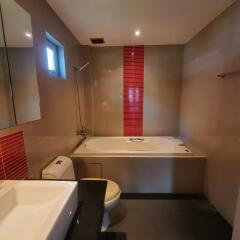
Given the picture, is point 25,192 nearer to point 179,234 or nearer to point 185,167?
point 179,234

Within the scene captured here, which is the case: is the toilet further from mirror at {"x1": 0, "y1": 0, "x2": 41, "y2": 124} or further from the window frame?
A: the window frame

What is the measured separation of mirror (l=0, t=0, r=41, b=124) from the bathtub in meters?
1.11

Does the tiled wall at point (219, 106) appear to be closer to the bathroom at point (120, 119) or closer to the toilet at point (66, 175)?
the bathroom at point (120, 119)

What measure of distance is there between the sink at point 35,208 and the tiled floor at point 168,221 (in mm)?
1056

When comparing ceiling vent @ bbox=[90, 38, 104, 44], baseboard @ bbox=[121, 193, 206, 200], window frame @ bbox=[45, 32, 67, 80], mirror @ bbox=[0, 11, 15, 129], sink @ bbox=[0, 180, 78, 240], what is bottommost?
baseboard @ bbox=[121, 193, 206, 200]

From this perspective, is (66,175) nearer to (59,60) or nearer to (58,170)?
(58,170)

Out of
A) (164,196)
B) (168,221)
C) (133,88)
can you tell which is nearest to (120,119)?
(133,88)

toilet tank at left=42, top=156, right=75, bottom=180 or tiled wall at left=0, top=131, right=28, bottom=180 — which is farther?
toilet tank at left=42, top=156, right=75, bottom=180

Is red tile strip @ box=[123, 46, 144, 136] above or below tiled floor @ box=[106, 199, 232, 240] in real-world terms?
above

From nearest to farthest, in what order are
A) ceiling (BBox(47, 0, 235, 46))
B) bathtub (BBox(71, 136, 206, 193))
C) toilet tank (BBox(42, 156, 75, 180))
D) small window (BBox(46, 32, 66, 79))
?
toilet tank (BBox(42, 156, 75, 180)) → ceiling (BBox(47, 0, 235, 46)) → small window (BBox(46, 32, 66, 79)) → bathtub (BBox(71, 136, 206, 193))

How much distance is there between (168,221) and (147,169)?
2.01ft

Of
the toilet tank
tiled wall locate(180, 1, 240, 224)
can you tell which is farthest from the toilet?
tiled wall locate(180, 1, 240, 224)

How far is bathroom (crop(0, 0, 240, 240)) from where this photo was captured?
984mm

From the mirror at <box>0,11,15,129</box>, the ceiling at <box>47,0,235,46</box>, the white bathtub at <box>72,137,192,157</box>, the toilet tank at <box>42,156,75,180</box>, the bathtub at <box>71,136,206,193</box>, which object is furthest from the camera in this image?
the white bathtub at <box>72,137,192,157</box>
